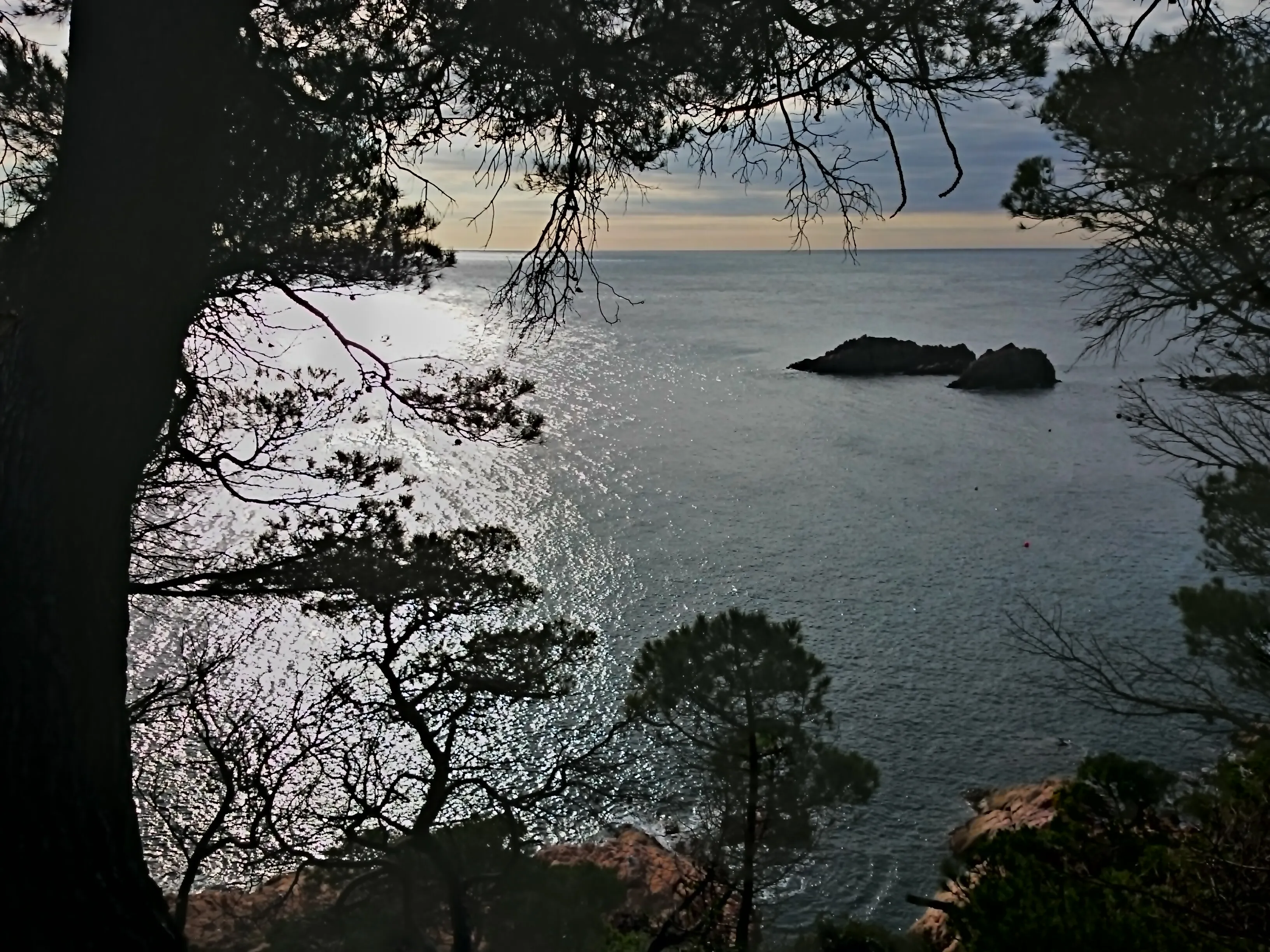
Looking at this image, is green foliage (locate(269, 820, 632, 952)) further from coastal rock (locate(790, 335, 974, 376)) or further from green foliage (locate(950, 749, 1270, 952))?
coastal rock (locate(790, 335, 974, 376))

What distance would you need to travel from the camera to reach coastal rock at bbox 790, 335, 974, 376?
4422 cm

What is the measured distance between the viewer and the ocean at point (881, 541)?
1299cm

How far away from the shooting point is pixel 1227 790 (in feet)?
21.4

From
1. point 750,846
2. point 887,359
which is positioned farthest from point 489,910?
point 887,359

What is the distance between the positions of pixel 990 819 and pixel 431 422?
28.8 ft

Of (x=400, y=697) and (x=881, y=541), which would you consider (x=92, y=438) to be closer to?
(x=400, y=697)

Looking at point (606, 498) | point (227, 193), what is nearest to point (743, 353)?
point (606, 498)

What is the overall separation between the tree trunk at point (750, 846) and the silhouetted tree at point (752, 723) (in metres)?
0.01

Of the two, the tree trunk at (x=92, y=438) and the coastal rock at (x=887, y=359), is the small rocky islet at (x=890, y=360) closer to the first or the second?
the coastal rock at (x=887, y=359)

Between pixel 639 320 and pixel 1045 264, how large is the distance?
14308 centimetres

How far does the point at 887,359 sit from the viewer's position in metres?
44.9

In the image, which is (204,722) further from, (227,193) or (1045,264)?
(1045,264)

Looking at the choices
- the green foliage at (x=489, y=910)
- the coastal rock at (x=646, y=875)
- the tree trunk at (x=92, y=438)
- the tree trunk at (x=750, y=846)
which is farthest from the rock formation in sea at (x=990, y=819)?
the tree trunk at (x=92, y=438)

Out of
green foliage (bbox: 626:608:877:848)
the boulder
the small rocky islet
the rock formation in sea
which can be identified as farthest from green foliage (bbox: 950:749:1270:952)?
the small rocky islet
